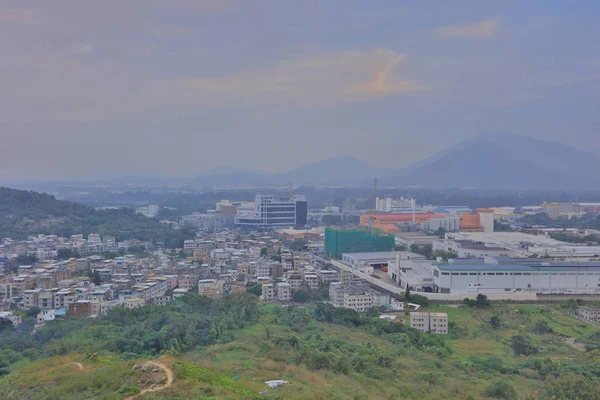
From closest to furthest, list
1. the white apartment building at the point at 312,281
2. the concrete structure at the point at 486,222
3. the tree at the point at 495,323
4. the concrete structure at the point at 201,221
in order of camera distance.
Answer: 1. the tree at the point at 495,323
2. the white apartment building at the point at 312,281
3. the concrete structure at the point at 486,222
4. the concrete structure at the point at 201,221

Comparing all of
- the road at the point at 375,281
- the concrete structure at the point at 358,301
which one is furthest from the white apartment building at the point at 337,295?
the road at the point at 375,281

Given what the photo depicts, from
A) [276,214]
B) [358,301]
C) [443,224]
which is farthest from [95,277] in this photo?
[443,224]

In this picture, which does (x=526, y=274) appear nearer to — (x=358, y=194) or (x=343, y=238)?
(x=343, y=238)

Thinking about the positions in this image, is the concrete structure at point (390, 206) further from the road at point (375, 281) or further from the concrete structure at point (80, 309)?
the concrete structure at point (80, 309)

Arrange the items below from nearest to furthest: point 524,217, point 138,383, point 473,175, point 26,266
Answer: point 138,383
point 26,266
point 524,217
point 473,175

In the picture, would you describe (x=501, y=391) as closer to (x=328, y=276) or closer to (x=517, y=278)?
(x=517, y=278)

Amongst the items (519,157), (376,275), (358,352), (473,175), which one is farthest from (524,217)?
(519,157)
